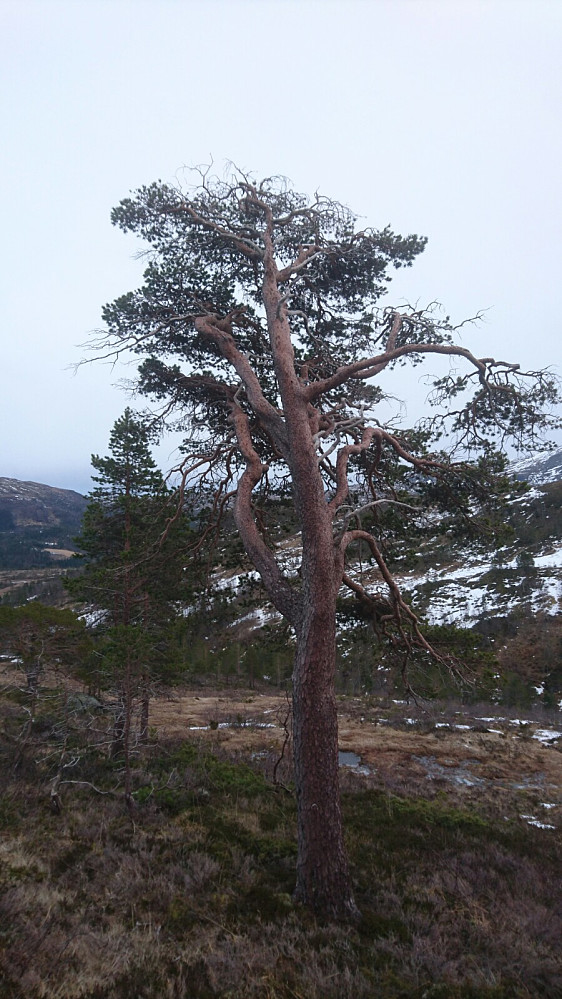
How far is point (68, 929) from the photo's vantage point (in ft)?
15.2

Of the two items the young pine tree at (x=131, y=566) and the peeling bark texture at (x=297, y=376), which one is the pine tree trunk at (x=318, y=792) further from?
the young pine tree at (x=131, y=566)

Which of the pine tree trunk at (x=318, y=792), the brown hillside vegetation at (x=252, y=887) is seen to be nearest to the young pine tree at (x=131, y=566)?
the brown hillside vegetation at (x=252, y=887)

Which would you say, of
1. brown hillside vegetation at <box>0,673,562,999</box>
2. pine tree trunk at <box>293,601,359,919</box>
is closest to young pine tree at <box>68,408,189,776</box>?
brown hillside vegetation at <box>0,673,562,999</box>

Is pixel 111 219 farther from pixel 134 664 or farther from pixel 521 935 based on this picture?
pixel 521 935

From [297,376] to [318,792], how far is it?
6147 millimetres

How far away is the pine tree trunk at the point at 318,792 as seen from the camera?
4.85 metres

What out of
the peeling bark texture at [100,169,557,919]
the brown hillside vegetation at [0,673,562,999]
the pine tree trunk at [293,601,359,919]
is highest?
the peeling bark texture at [100,169,557,919]

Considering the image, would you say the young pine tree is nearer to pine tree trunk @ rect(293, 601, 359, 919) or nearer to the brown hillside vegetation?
the brown hillside vegetation

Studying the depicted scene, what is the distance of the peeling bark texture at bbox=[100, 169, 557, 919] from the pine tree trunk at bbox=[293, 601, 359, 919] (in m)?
0.10

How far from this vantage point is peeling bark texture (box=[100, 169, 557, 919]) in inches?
246

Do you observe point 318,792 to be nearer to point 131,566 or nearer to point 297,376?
point 131,566

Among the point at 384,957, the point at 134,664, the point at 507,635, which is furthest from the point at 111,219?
the point at 507,635

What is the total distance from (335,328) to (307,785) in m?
8.03

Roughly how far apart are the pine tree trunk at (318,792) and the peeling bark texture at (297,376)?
0.34 feet
